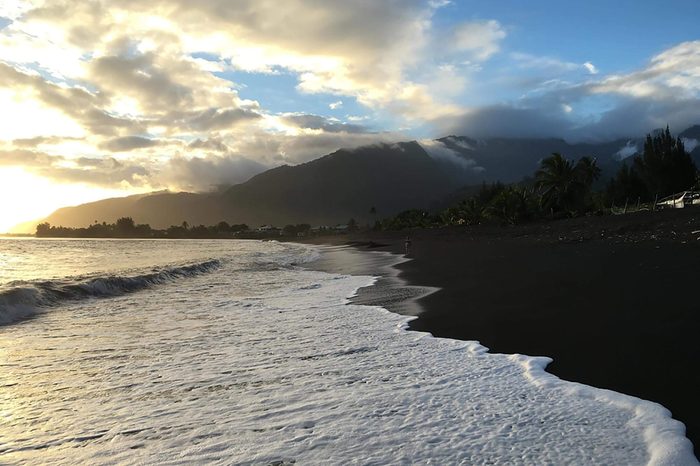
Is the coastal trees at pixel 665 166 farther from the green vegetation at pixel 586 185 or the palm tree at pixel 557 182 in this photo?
the palm tree at pixel 557 182

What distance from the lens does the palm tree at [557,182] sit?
60625 millimetres

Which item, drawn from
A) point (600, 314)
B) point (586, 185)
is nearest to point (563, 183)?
point (586, 185)

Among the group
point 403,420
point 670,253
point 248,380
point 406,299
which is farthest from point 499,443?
point 670,253

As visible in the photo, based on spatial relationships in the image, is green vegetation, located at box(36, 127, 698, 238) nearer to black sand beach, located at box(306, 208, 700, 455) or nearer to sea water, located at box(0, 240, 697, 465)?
black sand beach, located at box(306, 208, 700, 455)

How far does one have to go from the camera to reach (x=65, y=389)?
6.41m

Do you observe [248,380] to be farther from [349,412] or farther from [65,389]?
[65,389]

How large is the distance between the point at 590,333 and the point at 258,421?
593 centimetres

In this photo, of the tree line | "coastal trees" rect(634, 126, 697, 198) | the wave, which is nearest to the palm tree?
the tree line

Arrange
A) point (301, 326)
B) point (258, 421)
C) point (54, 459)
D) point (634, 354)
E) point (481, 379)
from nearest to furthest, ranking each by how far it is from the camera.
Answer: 1. point (54, 459)
2. point (258, 421)
3. point (481, 379)
4. point (634, 354)
5. point (301, 326)

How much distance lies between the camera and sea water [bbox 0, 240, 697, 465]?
4.26m

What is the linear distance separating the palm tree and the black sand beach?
41290 millimetres

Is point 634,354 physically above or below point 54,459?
below

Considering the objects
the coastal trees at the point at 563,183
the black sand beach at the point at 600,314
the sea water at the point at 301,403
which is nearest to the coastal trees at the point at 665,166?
the coastal trees at the point at 563,183

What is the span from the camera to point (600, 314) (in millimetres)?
9477
